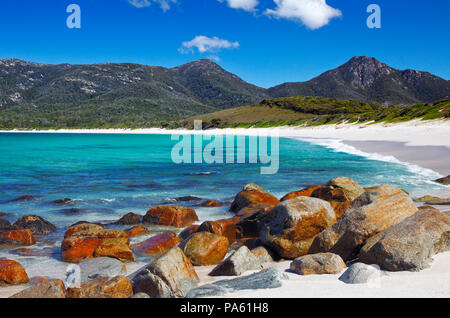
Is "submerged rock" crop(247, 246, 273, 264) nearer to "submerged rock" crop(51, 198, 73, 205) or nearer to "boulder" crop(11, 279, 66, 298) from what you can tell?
"boulder" crop(11, 279, 66, 298)

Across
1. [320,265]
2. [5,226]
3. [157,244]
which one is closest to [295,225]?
[320,265]

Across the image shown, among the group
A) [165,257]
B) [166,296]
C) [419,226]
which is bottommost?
[166,296]

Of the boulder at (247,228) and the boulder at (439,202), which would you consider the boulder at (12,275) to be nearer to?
the boulder at (247,228)

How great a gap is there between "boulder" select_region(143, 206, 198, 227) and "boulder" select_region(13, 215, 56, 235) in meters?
2.84

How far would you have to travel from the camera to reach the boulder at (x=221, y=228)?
30.2 ft

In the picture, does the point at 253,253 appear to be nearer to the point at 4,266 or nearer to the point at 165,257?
the point at 165,257

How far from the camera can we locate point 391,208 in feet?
24.0

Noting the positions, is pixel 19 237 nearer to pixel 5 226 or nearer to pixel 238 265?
pixel 5 226

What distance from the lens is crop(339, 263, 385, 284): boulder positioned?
5.19 meters

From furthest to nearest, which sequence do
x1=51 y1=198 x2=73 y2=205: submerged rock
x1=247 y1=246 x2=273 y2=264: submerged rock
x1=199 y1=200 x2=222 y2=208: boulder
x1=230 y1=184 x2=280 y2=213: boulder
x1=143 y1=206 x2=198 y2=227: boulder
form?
x1=51 y1=198 x2=73 y2=205: submerged rock
x1=199 y1=200 x2=222 y2=208: boulder
x1=230 y1=184 x2=280 y2=213: boulder
x1=143 y1=206 x2=198 y2=227: boulder
x1=247 y1=246 x2=273 y2=264: submerged rock

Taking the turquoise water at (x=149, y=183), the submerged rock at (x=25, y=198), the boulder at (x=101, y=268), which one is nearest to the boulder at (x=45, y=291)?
the boulder at (x=101, y=268)

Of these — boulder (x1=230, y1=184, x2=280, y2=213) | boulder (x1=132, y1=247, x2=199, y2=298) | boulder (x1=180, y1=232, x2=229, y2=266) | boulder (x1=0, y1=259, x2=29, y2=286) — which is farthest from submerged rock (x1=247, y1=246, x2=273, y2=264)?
boulder (x1=0, y1=259, x2=29, y2=286)
